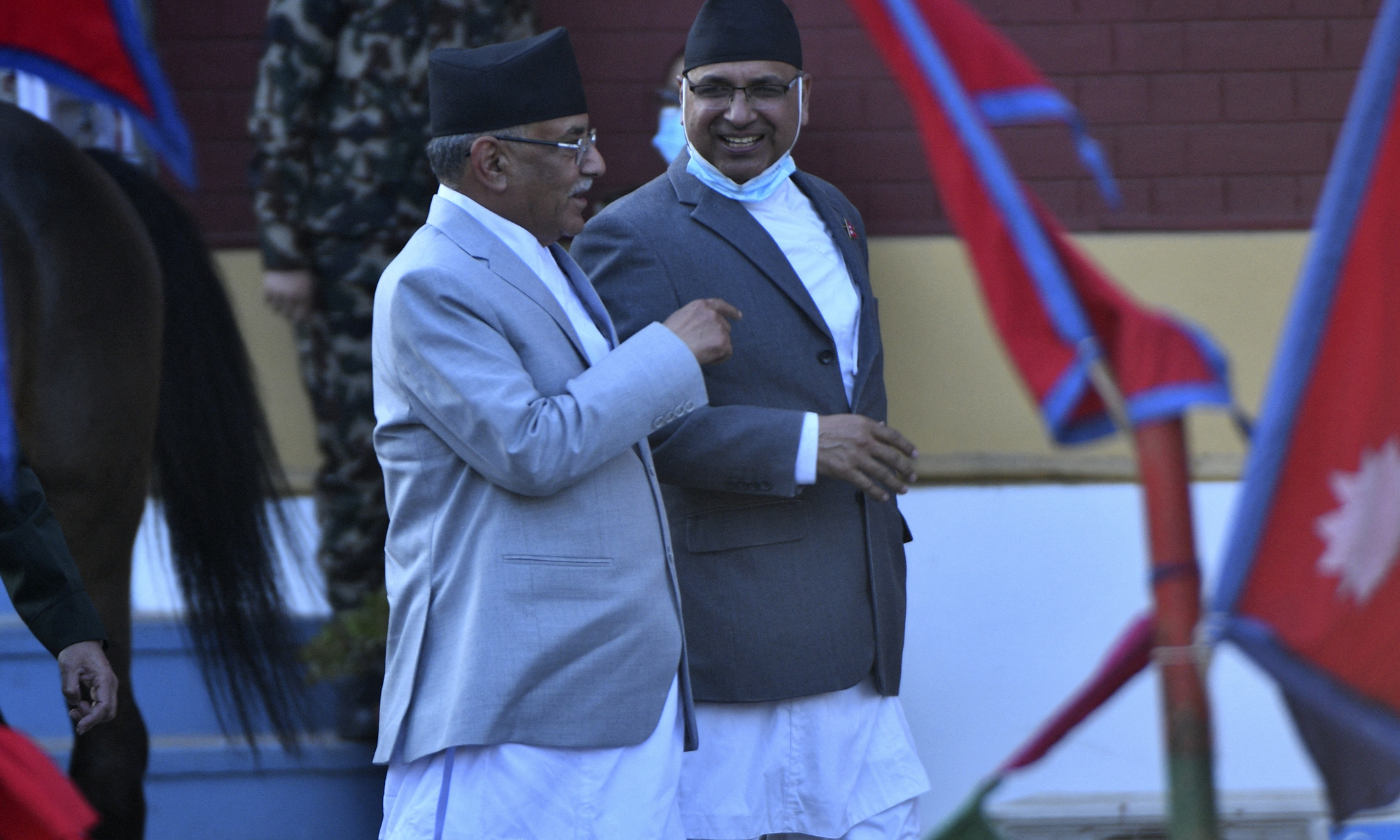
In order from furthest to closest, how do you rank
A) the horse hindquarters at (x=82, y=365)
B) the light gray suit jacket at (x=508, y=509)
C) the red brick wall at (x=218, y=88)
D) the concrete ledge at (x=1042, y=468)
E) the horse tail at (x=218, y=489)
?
1. the red brick wall at (x=218, y=88)
2. the concrete ledge at (x=1042, y=468)
3. the horse tail at (x=218, y=489)
4. the horse hindquarters at (x=82, y=365)
5. the light gray suit jacket at (x=508, y=509)

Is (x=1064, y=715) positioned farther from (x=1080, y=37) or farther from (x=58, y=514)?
(x=1080, y=37)

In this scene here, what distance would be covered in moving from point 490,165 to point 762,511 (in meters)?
0.79

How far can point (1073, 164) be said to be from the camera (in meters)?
4.62

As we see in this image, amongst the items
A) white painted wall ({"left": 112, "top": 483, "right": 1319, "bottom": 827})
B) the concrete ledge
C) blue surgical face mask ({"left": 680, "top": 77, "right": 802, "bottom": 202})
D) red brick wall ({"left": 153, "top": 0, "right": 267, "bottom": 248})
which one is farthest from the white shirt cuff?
red brick wall ({"left": 153, "top": 0, "right": 267, "bottom": 248})

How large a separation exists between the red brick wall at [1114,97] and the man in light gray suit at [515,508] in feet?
7.66

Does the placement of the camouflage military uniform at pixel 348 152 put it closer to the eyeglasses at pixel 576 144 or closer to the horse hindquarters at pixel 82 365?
the horse hindquarters at pixel 82 365

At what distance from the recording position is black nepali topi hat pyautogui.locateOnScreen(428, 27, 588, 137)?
2.30 m

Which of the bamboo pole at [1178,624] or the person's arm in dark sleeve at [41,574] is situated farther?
the person's arm in dark sleeve at [41,574]

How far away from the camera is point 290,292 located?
3818 mm

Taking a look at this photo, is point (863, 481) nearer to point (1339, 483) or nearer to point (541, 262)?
point (541, 262)

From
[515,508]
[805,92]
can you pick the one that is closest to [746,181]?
[805,92]

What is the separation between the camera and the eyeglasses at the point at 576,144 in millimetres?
2316

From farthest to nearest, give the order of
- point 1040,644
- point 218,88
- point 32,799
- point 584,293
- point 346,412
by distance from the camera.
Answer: point 218,88
point 1040,644
point 346,412
point 584,293
point 32,799

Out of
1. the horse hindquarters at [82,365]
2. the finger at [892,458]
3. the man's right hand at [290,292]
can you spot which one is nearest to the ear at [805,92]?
the finger at [892,458]
